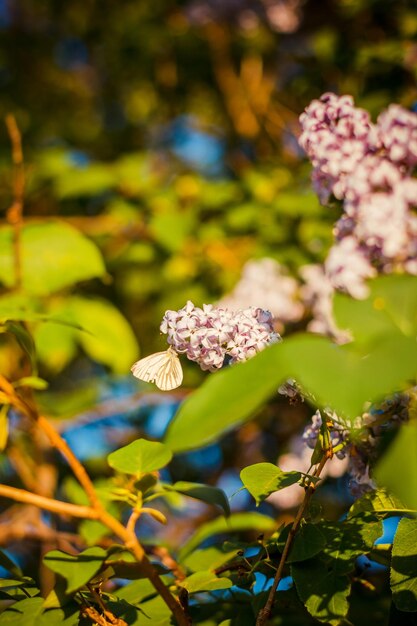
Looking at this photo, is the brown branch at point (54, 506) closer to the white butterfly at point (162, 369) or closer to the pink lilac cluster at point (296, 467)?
the white butterfly at point (162, 369)

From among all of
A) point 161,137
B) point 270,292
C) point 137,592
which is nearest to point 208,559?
point 137,592

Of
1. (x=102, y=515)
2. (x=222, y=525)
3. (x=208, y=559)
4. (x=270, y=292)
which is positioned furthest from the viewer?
(x=270, y=292)

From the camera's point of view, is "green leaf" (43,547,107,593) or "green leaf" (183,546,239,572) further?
"green leaf" (183,546,239,572)

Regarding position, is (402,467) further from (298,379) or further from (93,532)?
(93,532)

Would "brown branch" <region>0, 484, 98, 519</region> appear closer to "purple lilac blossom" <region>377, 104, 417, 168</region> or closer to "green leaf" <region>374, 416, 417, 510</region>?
"green leaf" <region>374, 416, 417, 510</region>

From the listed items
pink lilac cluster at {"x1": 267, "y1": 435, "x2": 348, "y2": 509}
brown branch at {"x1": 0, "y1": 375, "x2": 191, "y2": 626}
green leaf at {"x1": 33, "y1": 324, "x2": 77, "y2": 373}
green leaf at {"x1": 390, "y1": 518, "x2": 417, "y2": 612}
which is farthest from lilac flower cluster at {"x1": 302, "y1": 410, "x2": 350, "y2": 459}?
green leaf at {"x1": 33, "y1": 324, "x2": 77, "y2": 373}

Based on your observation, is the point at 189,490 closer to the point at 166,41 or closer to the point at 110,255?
the point at 110,255

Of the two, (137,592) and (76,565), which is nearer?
(76,565)
